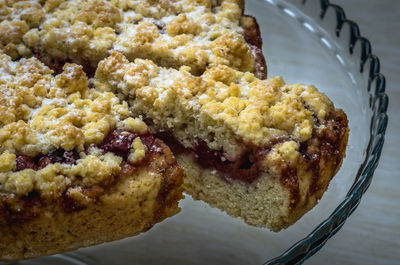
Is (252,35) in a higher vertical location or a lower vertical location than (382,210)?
higher

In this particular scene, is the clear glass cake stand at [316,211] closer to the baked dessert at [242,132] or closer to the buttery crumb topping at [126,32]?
the baked dessert at [242,132]

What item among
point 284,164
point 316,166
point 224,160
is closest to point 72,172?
point 224,160

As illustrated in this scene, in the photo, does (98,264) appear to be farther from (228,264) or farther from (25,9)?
(25,9)

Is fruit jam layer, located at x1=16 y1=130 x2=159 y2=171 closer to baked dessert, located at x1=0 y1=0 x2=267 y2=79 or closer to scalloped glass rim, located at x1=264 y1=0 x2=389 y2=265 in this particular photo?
baked dessert, located at x1=0 y1=0 x2=267 y2=79

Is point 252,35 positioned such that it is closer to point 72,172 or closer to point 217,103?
point 217,103

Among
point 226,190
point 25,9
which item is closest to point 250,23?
point 226,190
